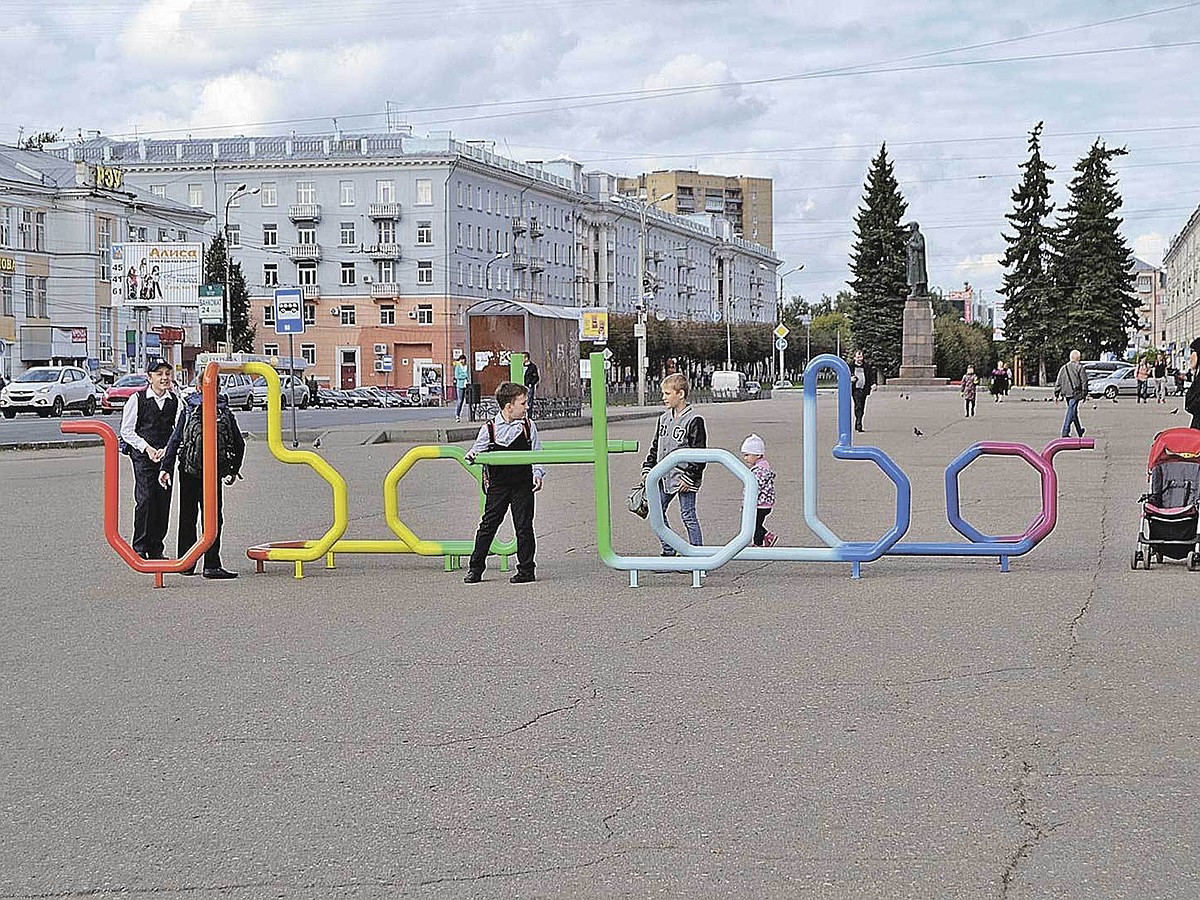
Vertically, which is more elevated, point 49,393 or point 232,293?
point 232,293

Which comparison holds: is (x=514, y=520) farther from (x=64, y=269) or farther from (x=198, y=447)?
(x=64, y=269)

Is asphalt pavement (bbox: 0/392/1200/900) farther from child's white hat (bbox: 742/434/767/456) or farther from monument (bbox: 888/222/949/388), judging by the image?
monument (bbox: 888/222/949/388)

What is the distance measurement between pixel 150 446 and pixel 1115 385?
60008mm

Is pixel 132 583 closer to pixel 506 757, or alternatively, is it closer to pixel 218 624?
pixel 218 624

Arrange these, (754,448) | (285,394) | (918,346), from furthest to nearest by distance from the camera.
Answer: (918,346) < (285,394) < (754,448)

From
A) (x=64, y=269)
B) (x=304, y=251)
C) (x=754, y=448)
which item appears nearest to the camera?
(x=754, y=448)

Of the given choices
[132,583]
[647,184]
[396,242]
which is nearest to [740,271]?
[647,184]

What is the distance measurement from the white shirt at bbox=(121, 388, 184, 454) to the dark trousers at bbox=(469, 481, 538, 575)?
8.68 ft

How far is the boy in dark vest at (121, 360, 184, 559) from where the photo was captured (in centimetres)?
1227

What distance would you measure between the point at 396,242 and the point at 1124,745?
9766cm

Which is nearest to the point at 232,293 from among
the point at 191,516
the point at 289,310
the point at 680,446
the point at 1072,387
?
the point at 289,310

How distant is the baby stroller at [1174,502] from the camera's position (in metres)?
12.0

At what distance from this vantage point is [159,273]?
60375mm

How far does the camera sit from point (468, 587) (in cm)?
1159
